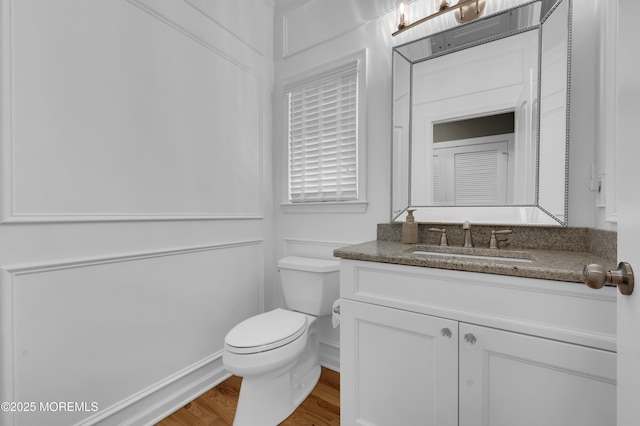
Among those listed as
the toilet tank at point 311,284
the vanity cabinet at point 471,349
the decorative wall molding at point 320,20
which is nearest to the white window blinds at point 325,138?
the decorative wall molding at point 320,20

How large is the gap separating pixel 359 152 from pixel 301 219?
648mm

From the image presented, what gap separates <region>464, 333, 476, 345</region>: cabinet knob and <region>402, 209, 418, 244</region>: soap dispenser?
2.02 feet

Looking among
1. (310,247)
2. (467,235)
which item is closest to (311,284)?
(310,247)

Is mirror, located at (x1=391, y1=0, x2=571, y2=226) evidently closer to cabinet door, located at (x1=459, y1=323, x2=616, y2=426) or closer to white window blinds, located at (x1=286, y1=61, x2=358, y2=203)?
white window blinds, located at (x1=286, y1=61, x2=358, y2=203)

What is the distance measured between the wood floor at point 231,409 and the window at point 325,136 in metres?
1.19

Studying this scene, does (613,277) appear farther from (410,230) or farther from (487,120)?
(487,120)

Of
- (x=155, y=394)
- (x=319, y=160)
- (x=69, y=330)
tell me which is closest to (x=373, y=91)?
(x=319, y=160)

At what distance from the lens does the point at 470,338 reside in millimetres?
987

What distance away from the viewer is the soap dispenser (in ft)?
5.08

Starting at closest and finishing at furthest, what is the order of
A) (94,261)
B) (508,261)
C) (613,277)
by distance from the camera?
(613,277)
(508,261)
(94,261)

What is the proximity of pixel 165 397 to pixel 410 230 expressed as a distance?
1594mm

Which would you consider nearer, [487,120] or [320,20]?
[487,120]

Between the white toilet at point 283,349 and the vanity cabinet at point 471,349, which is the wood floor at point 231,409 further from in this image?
the vanity cabinet at point 471,349

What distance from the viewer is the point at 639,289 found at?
493 millimetres
